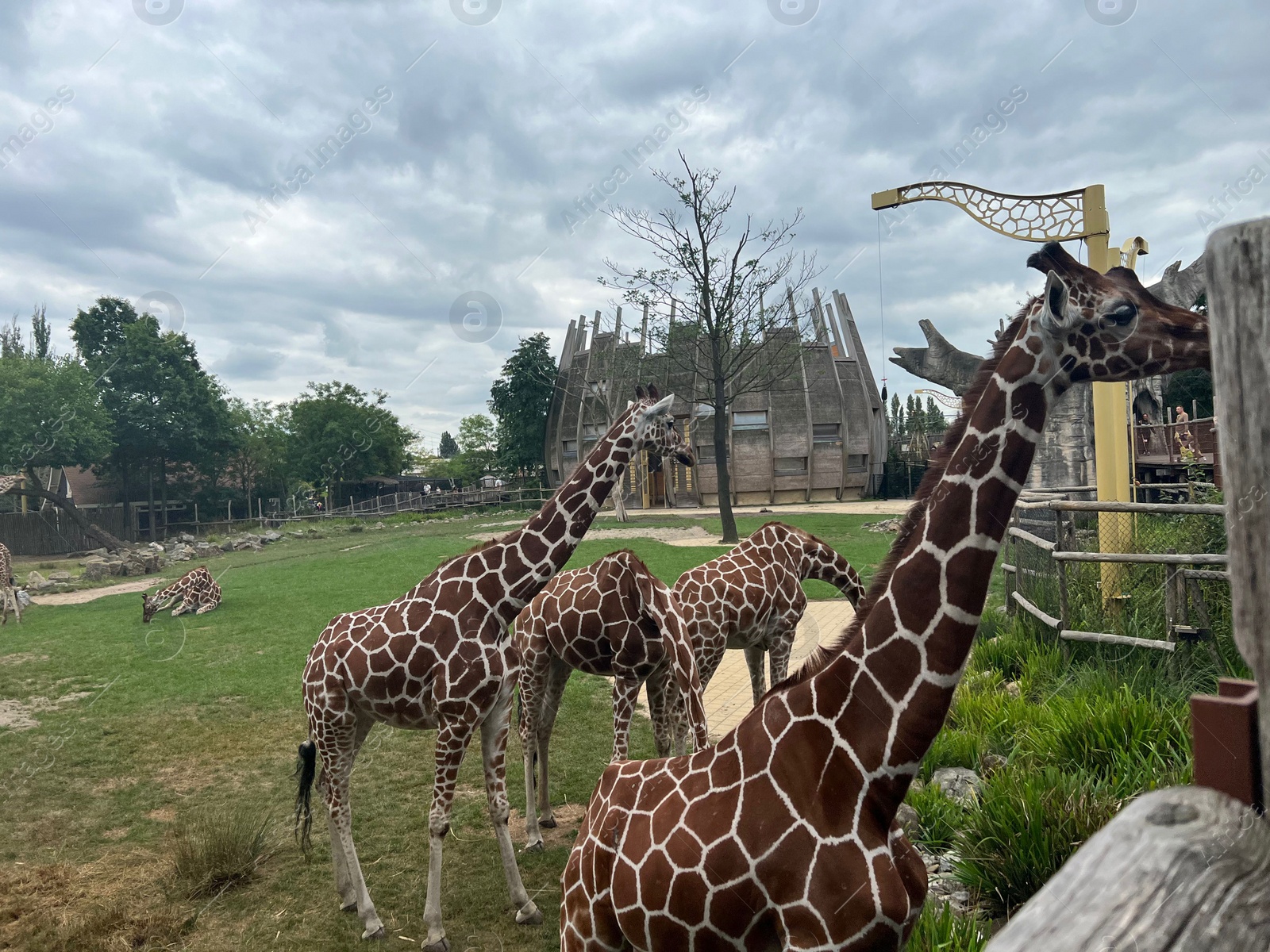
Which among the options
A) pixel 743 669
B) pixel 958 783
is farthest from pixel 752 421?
pixel 958 783

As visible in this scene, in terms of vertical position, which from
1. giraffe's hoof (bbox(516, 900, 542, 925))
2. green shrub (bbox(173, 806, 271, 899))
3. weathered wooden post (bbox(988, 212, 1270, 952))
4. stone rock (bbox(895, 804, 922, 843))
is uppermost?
weathered wooden post (bbox(988, 212, 1270, 952))

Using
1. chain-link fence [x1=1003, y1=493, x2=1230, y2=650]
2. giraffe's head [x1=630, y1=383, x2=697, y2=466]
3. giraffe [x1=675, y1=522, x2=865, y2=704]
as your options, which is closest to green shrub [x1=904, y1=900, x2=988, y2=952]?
giraffe [x1=675, y1=522, x2=865, y2=704]

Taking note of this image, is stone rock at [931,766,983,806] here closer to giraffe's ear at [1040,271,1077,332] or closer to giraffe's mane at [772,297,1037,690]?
giraffe's mane at [772,297,1037,690]

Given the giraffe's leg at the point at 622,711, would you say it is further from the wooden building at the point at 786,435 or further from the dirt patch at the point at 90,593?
the wooden building at the point at 786,435

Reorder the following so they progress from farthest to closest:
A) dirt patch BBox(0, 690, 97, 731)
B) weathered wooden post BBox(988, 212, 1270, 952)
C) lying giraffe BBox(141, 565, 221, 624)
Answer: lying giraffe BBox(141, 565, 221, 624), dirt patch BBox(0, 690, 97, 731), weathered wooden post BBox(988, 212, 1270, 952)

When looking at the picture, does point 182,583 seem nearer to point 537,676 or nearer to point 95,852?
point 95,852

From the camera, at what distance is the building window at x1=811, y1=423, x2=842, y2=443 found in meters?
32.9

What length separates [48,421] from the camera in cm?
2775

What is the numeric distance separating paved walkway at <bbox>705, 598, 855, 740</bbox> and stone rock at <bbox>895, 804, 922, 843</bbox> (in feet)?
5.71

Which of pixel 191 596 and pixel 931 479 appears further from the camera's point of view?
pixel 191 596

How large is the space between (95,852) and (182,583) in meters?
11.1

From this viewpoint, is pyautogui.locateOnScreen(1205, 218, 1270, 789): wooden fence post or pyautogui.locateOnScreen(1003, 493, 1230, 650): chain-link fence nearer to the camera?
pyautogui.locateOnScreen(1205, 218, 1270, 789): wooden fence post

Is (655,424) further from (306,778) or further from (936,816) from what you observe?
(306,778)

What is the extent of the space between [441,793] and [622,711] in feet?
4.77
